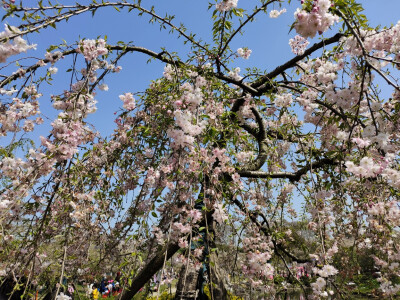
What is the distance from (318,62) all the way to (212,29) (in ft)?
4.88

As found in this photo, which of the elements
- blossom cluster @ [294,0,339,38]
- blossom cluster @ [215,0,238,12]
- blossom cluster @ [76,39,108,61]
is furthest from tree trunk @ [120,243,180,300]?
blossom cluster @ [215,0,238,12]

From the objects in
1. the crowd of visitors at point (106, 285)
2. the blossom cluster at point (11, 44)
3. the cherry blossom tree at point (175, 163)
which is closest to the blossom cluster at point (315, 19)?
the cherry blossom tree at point (175, 163)

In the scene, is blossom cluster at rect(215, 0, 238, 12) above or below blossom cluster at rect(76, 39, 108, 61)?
above

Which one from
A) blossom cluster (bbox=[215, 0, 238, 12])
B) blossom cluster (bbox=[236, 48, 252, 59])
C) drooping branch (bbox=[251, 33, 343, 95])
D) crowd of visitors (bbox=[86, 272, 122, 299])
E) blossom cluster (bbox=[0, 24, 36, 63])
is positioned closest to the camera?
blossom cluster (bbox=[0, 24, 36, 63])

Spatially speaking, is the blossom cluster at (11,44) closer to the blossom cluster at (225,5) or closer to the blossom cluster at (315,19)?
the blossom cluster at (315,19)

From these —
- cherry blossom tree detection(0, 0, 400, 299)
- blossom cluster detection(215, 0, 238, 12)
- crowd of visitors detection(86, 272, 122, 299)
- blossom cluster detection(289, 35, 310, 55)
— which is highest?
blossom cluster detection(289, 35, 310, 55)

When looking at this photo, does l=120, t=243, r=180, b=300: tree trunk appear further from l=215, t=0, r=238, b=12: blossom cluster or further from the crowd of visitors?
l=215, t=0, r=238, b=12: blossom cluster

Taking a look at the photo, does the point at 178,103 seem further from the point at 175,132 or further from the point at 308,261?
the point at 308,261

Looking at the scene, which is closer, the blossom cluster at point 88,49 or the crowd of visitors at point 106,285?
the blossom cluster at point 88,49

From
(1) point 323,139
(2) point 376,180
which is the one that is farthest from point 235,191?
(2) point 376,180

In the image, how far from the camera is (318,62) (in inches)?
132

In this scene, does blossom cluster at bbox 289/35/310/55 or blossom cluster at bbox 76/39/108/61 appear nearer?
blossom cluster at bbox 76/39/108/61

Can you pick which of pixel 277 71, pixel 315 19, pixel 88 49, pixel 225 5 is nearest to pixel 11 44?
pixel 88 49

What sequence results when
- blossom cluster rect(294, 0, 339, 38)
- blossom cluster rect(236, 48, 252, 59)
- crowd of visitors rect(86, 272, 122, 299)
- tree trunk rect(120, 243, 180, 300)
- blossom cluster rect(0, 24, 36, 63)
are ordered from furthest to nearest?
blossom cluster rect(236, 48, 252, 59) < tree trunk rect(120, 243, 180, 300) < crowd of visitors rect(86, 272, 122, 299) < blossom cluster rect(0, 24, 36, 63) < blossom cluster rect(294, 0, 339, 38)
